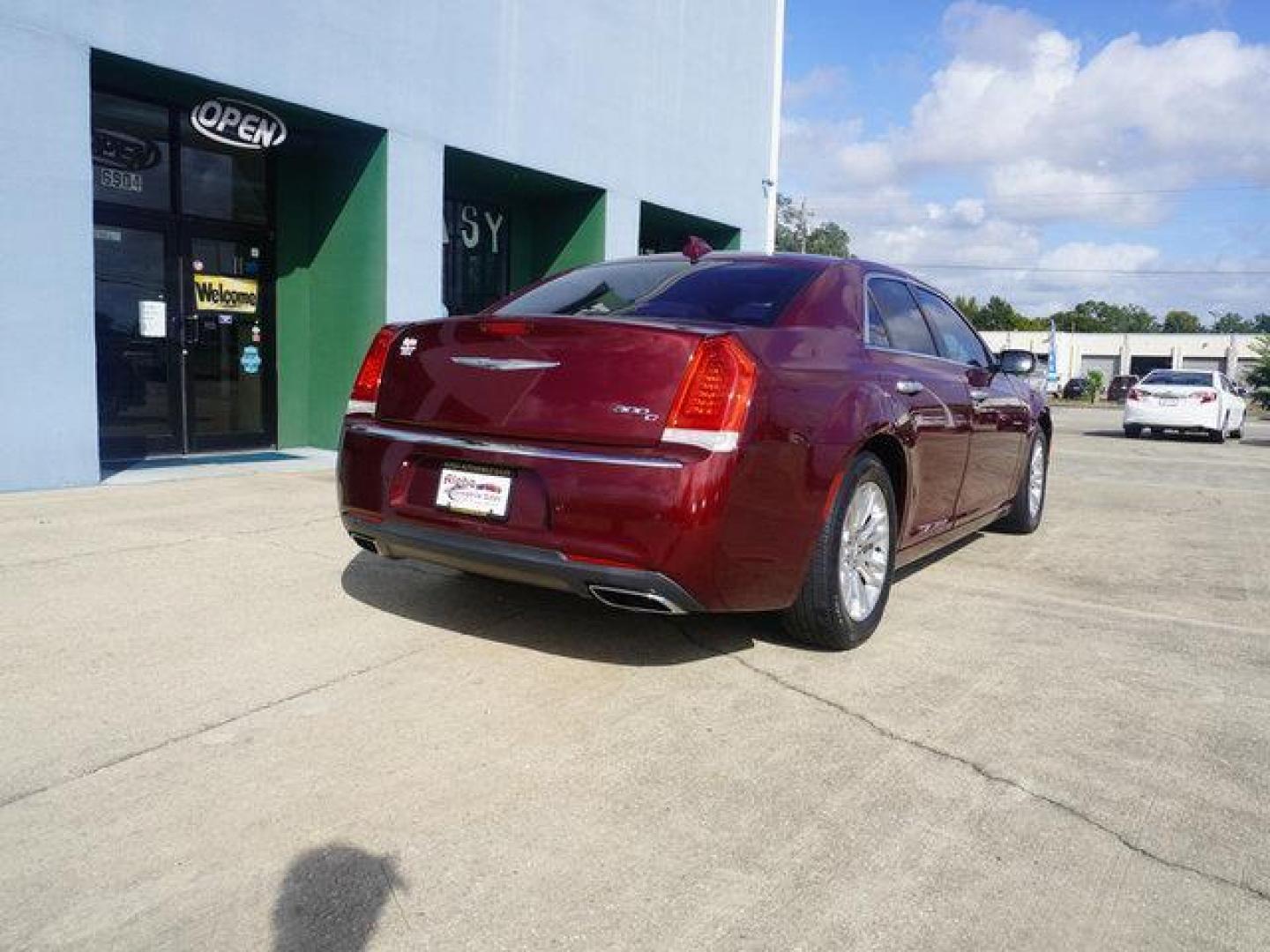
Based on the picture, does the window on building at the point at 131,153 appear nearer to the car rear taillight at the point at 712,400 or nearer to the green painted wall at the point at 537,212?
the green painted wall at the point at 537,212

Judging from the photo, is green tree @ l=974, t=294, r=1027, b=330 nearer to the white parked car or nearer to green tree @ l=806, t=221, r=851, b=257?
green tree @ l=806, t=221, r=851, b=257

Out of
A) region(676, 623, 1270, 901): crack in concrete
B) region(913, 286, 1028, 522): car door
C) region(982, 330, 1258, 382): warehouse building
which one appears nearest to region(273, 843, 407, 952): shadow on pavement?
region(676, 623, 1270, 901): crack in concrete

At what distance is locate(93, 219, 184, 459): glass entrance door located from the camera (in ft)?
26.5

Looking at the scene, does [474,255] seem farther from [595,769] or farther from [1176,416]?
[1176,416]

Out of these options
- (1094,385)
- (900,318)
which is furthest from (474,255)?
(1094,385)

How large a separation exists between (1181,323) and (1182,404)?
134672 millimetres

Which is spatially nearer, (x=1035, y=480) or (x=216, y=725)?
(x=216, y=725)

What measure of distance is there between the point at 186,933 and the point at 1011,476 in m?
5.09

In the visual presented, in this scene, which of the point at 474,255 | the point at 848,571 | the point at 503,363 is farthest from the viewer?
the point at 474,255

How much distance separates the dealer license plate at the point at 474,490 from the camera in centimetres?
323

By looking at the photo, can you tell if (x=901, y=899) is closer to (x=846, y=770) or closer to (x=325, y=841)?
(x=846, y=770)

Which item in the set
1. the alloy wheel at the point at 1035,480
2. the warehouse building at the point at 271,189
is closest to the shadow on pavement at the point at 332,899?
the alloy wheel at the point at 1035,480

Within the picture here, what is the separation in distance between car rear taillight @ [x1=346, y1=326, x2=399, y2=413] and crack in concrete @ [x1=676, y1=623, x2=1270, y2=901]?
158 cm

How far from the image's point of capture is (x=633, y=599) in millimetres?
3059
